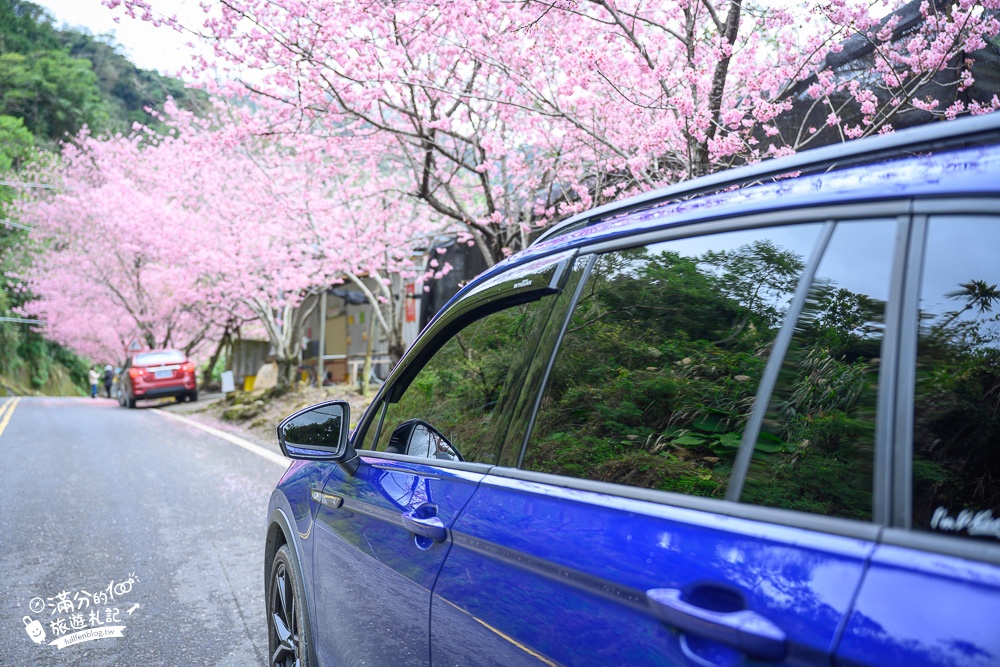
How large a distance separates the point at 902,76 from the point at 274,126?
7275 millimetres

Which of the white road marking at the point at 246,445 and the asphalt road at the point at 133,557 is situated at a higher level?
the white road marking at the point at 246,445

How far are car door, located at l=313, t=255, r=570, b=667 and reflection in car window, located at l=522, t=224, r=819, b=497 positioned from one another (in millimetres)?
167

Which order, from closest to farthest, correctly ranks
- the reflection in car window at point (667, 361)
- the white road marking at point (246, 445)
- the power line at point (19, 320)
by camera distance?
1. the reflection in car window at point (667, 361)
2. the white road marking at point (246, 445)
3. the power line at point (19, 320)

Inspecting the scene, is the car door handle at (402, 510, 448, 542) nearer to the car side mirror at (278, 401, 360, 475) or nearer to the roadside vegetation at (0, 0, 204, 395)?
the car side mirror at (278, 401, 360, 475)

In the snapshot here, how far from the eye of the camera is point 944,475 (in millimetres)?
1365

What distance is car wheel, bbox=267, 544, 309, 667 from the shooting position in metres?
2.97

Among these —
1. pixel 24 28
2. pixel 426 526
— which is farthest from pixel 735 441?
pixel 24 28

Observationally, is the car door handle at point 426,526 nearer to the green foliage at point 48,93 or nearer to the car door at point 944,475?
the car door at point 944,475

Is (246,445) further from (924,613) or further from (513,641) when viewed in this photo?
(924,613)

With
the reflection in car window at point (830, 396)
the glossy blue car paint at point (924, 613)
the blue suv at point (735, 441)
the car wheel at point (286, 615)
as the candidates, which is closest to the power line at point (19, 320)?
the car wheel at point (286, 615)

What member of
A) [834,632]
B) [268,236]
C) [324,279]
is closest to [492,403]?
[834,632]

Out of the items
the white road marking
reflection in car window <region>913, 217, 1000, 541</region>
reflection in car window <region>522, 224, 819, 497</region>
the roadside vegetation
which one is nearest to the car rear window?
the white road marking

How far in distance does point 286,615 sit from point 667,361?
2.15 meters

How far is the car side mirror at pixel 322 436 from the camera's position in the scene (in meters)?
2.76
